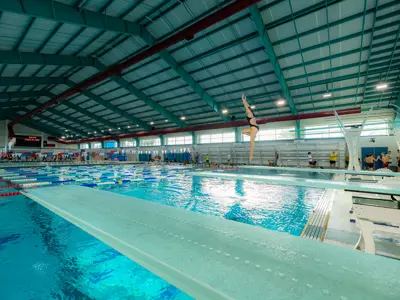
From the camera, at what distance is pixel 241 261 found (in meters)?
1.16

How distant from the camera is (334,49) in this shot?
12.0 m

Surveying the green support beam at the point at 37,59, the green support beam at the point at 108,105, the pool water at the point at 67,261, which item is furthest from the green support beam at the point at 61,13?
the green support beam at the point at 108,105

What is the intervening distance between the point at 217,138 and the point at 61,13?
19129 mm

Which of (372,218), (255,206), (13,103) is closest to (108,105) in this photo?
(13,103)

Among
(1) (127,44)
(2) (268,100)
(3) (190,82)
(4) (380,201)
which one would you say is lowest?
(4) (380,201)

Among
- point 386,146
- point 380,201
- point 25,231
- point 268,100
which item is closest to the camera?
point 380,201

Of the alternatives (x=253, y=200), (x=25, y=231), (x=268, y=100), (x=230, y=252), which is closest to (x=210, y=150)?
(x=268, y=100)

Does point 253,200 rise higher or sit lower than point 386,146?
lower

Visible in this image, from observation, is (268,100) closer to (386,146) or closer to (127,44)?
(386,146)

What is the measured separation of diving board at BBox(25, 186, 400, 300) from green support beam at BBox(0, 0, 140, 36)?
1075 centimetres

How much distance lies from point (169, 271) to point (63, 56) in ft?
58.8

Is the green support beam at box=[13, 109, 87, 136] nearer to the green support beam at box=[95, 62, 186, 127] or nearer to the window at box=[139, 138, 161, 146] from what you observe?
the window at box=[139, 138, 161, 146]

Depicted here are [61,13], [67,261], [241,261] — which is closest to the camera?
[241,261]

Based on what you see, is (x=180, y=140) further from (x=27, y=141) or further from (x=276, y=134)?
(x=27, y=141)
